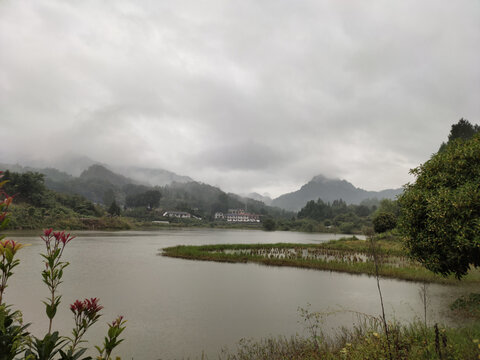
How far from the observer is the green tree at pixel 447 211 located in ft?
27.4

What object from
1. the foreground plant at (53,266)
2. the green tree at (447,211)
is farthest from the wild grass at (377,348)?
the foreground plant at (53,266)

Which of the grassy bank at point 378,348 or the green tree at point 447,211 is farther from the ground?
the green tree at point 447,211

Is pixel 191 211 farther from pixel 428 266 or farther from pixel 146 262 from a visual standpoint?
pixel 428 266

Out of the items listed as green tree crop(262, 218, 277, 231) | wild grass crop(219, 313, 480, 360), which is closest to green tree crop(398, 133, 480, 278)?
wild grass crop(219, 313, 480, 360)

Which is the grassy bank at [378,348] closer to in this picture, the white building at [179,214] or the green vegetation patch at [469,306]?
the green vegetation patch at [469,306]

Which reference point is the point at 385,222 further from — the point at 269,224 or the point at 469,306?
the point at 269,224

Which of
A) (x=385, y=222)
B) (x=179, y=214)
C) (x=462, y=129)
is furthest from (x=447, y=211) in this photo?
(x=179, y=214)

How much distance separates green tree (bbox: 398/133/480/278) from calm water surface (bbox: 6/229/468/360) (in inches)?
125

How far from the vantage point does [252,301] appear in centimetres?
1361

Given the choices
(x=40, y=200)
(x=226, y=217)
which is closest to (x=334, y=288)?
(x=40, y=200)

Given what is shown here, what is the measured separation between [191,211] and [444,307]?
16112cm

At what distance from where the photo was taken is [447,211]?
8.64m

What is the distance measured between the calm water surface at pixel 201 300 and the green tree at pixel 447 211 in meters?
3.18

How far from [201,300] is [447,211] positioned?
428 inches
